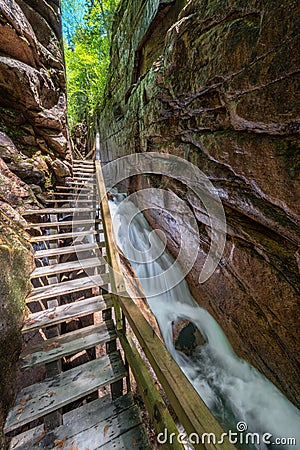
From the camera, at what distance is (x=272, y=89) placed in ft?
6.47

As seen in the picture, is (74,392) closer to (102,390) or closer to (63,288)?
(102,390)

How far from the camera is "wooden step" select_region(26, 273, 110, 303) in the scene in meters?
2.41

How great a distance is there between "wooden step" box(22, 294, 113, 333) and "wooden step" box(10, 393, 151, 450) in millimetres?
852

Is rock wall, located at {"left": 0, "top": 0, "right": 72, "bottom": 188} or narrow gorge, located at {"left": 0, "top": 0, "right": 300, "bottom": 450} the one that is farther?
rock wall, located at {"left": 0, "top": 0, "right": 72, "bottom": 188}

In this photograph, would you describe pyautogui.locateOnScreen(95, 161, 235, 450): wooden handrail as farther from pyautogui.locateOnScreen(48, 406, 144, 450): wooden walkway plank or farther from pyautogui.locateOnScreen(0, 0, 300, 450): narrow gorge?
pyautogui.locateOnScreen(0, 0, 300, 450): narrow gorge

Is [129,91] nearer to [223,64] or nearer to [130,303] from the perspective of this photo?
[223,64]

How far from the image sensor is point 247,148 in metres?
2.36

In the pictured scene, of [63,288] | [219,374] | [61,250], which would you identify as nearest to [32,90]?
[61,250]

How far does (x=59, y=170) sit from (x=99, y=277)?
4325mm

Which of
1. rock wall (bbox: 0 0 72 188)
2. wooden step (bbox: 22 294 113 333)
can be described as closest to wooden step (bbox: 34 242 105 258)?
wooden step (bbox: 22 294 113 333)

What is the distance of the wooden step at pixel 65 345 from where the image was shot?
1.87 meters

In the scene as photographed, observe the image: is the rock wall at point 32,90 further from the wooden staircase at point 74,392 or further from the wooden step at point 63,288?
the wooden staircase at point 74,392

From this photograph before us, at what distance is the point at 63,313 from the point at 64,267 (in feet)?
2.51

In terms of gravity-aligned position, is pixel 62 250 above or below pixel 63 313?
above
